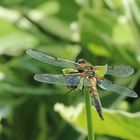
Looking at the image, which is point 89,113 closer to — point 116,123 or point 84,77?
point 84,77

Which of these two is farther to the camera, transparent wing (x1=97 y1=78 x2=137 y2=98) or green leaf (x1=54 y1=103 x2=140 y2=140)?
green leaf (x1=54 y1=103 x2=140 y2=140)

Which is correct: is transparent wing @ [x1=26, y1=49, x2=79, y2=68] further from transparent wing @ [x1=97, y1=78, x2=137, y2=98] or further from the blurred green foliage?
the blurred green foliage

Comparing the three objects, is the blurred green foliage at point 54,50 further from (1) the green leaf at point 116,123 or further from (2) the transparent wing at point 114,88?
(2) the transparent wing at point 114,88

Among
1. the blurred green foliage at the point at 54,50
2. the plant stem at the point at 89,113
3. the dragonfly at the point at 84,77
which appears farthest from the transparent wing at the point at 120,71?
the blurred green foliage at the point at 54,50

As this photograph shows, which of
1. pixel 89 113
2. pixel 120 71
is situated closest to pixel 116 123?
pixel 120 71

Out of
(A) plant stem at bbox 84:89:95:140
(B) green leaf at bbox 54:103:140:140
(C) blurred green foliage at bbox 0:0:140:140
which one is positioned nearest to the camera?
(A) plant stem at bbox 84:89:95:140

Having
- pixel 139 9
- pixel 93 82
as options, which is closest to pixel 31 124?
pixel 139 9

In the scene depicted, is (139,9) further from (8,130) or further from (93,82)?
(93,82)

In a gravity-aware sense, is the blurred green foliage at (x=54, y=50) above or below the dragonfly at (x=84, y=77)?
below

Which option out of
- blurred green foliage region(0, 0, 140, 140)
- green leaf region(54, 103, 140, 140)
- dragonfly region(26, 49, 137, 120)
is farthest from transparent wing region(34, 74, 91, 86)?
blurred green foliage region(0, 0, 140, 140)
